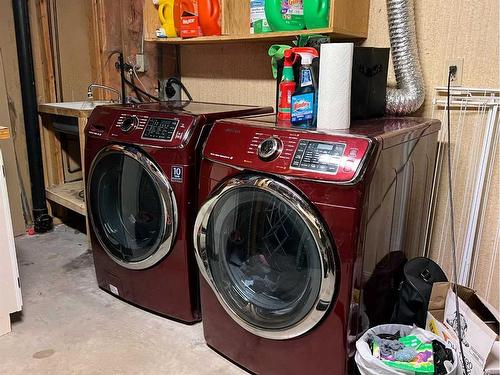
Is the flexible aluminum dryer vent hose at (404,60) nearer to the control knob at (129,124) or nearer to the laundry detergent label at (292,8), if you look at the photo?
the laundry detergent label at (292,8)

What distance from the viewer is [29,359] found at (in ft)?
5.51

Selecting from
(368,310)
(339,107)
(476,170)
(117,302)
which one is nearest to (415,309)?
(368,310)

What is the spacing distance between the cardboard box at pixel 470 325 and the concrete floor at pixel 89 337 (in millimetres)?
759

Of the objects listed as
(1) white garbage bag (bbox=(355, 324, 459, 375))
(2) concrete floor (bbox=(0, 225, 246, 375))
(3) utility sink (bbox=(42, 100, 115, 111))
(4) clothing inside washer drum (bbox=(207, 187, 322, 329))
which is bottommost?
(2) concrete floor (bbox=(0, 225, 246, 375))

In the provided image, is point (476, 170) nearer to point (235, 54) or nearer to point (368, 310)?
point (368, 310)

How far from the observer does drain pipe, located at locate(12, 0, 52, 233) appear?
8.34 ft

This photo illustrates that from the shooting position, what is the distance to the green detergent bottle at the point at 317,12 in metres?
1.76

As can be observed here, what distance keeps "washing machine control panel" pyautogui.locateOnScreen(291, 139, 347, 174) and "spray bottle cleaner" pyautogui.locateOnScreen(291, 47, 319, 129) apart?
0.22m

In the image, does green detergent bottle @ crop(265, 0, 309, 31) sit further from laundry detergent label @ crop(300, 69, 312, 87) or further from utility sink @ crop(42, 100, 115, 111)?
utility sink @ crop(42, 100, 115, 111)

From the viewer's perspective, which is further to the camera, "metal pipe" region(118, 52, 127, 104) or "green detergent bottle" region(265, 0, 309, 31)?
"metal pipe" region(118, 52, 127, 104)

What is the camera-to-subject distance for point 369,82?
1.67 meters

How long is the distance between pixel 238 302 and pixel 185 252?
1.13 feet

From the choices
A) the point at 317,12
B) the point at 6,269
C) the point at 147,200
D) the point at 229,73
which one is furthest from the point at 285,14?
the point at 6,269

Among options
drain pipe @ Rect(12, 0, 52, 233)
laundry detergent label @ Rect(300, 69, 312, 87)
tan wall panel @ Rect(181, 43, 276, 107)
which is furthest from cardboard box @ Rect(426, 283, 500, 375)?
drain pipe @ Rect(12, 0, 52, 233)
